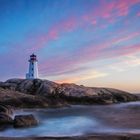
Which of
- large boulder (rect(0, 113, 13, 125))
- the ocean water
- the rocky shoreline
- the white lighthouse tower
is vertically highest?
the white lighthouse tower

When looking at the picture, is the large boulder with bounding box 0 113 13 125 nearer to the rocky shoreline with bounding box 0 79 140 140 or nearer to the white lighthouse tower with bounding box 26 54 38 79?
the rocky shoreline with bounding box 0 79 140 140

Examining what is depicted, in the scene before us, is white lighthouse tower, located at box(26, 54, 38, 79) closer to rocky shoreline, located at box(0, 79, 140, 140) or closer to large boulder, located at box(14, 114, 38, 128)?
rocky shoreline, located at box(0, 79, 140, 140)

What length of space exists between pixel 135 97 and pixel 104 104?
9.83m

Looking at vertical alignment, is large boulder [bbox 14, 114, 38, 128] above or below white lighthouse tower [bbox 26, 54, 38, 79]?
below

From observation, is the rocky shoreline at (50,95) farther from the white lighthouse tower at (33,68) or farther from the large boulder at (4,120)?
the large boulder at (4,120)

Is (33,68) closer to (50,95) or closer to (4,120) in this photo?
(50,95)

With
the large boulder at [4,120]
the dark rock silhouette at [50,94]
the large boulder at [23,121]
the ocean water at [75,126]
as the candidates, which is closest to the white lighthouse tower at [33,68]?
the dark rock silhouette at [50,94]

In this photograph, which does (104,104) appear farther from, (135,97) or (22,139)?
(22,139)

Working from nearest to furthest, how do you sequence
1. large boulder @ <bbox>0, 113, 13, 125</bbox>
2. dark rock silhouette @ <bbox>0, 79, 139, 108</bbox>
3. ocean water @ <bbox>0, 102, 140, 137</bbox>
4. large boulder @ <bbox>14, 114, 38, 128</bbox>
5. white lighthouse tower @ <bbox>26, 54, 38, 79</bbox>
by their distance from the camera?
ocean water @ <bbox>0, 102, 140, 137</bbox> < large boulder @ <bbox>14, 114, 38, 128</bbox> < large boulder @ <bbox>0, 113, 13, 125</bbox> < dark rock silhouette @ <bbox>0, 79, 139, 108</bbox> < white lighthouse tower @ <bbox>26, 54, 38, 79</bbox>

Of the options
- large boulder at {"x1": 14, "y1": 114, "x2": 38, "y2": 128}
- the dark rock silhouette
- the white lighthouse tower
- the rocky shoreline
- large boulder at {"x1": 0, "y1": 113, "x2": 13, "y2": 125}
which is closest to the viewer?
large boulder at {"x1": 14, "y1": 114, "x2": 38, "y2": 128}

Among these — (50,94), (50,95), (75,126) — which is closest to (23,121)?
(75,126)

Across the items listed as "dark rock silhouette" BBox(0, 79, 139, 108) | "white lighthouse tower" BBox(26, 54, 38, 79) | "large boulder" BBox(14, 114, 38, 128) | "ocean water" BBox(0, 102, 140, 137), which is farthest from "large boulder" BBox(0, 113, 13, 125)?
"white lighthouse tower" BBox(26, 54, 38, 79)

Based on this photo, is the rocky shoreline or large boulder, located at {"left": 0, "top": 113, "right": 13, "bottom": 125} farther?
the rocky shoreline

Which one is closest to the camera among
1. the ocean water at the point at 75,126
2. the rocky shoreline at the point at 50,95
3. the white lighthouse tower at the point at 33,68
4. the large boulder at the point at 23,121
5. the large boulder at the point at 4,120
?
the ocean water at the point at 75,126
